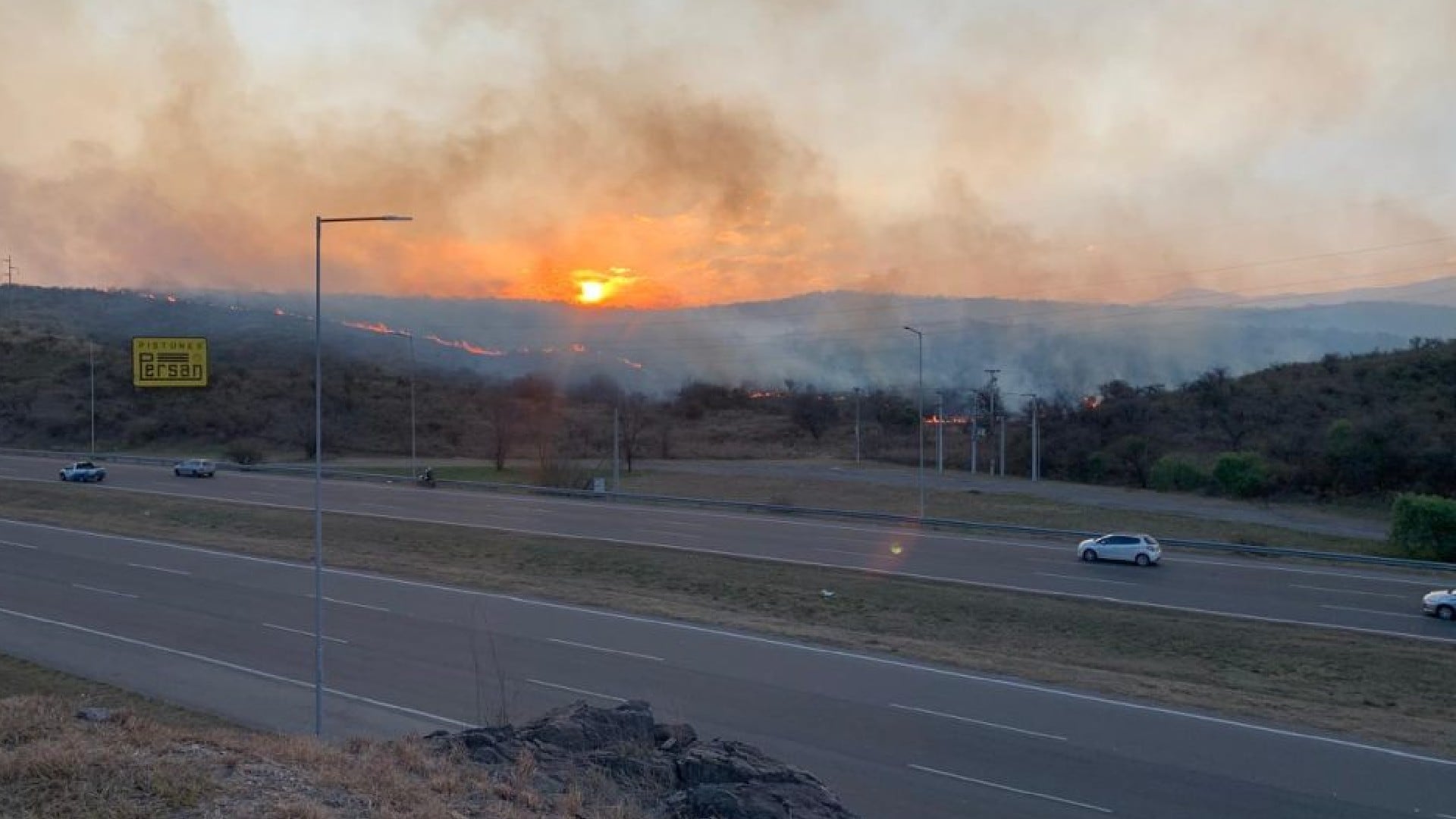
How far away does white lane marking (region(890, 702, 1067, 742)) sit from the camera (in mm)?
16156

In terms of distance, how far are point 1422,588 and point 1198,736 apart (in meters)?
19.4

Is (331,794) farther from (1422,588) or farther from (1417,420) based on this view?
(1417,420)

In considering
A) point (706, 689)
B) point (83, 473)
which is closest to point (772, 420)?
point (83, 473)

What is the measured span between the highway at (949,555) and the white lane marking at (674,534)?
88 millimetres

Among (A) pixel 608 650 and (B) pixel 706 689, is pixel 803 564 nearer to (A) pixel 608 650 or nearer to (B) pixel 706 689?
(A) pixel 608 650

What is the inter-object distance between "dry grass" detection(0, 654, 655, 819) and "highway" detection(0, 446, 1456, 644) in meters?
23.2

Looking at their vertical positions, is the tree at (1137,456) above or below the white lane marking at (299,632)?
above

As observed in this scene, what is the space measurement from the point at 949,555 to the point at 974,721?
19823mm

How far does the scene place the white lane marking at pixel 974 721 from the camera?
16.2 meters

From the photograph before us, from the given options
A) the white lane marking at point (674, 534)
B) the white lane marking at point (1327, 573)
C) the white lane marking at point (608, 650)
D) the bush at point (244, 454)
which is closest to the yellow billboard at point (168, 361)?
the bush at point (244, 454)

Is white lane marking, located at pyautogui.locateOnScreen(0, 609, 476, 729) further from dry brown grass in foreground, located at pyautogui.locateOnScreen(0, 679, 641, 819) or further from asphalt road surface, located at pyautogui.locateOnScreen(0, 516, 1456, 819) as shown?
dry brown grass in foreground, located at pyautogui.locateOnScreen(0, 679, 641, 819)

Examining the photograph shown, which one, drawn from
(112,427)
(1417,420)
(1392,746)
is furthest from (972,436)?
(112,427)

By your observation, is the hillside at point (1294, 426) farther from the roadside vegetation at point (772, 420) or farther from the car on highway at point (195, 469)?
the car on highway at point (195, 469)

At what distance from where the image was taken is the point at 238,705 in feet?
59.4
